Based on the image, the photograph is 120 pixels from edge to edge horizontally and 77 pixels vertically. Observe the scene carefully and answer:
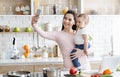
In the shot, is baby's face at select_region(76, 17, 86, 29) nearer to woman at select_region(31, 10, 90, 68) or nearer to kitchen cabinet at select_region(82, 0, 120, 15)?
woman at select_region(31, 10, 90, 68)

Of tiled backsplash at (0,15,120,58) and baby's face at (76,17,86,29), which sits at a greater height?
baby's face at (76,17,86,29)

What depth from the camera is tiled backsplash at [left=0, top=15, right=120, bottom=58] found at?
5.36 m

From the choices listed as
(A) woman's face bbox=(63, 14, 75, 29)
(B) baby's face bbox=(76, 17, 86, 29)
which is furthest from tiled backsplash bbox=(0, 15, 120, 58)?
(A) woman's face bbox=(63, 14, 75, 29)

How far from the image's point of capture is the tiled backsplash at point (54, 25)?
17.6 ft

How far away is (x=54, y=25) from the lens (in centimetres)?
552

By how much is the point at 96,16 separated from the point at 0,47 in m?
1.96

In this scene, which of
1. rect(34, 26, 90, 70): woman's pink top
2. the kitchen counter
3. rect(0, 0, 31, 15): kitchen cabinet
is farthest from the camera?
rect(0, 0, 31, 15): kitchen cabinet

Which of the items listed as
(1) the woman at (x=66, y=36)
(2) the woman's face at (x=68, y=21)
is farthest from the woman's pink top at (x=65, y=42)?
(2) the woman's face at (x=68, y=21)

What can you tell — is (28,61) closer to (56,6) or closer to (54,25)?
(54,25)

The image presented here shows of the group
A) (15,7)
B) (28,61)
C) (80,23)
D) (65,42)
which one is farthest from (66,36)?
(15,7)

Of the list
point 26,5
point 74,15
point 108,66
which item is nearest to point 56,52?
point 26,5

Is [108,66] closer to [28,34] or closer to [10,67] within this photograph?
[10,67]

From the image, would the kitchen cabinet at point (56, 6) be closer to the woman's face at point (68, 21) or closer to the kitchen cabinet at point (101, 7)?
the kitchen cabinet at point (101, 7)

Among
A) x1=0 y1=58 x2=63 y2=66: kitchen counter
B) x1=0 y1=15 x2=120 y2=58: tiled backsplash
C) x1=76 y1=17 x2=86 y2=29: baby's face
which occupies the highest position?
x1=76 y1=17 x2=86 y2=29: baby's face
